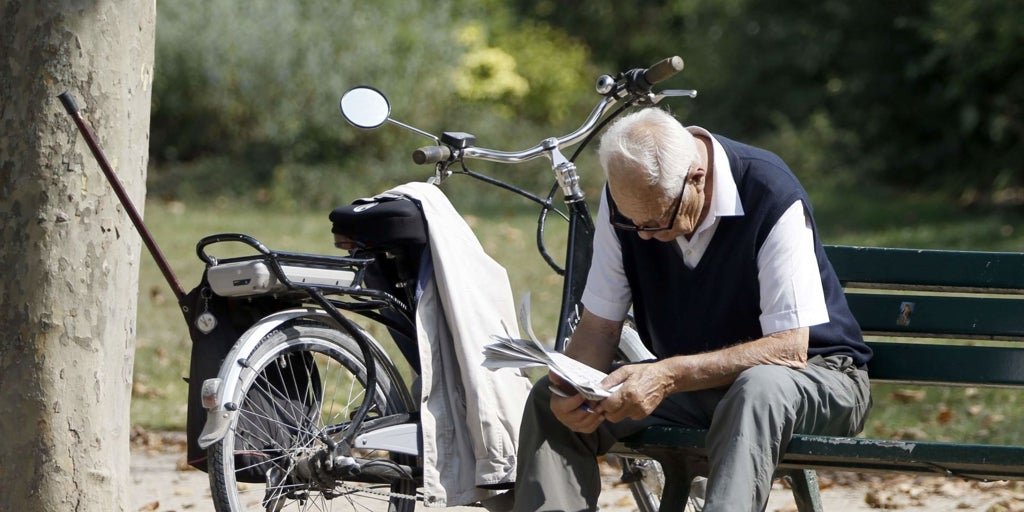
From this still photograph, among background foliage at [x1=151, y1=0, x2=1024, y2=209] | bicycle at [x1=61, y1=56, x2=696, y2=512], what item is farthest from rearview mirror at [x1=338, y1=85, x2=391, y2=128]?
background foliage at [x1=151, y1=0, x2=1024, y2=209]

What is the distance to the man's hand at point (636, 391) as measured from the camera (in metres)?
3.27

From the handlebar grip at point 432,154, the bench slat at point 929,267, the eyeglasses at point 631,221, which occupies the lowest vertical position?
the bench slat at point 929,267

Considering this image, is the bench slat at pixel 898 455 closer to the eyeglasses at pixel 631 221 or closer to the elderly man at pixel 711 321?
the elderly man at pixel 711 321

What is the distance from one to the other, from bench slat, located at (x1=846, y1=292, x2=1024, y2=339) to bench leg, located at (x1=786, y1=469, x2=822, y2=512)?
552 millimetres

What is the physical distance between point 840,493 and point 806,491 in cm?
159

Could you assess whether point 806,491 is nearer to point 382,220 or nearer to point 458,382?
point 458,382

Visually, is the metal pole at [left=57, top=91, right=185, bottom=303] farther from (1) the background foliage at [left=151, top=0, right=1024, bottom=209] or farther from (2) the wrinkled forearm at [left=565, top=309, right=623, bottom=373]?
(1) the background foliage at [left=151, top=0, right=1024, bottom=209]

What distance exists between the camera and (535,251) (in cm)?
1083

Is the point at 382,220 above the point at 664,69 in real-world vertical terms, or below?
below

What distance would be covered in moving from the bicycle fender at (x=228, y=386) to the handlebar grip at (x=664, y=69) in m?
1.36

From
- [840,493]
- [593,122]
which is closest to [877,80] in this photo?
[840,493]

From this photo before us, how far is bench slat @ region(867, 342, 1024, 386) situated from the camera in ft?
12.2

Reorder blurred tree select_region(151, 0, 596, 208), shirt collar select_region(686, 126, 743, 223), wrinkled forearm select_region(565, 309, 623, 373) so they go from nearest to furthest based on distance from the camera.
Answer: shirt collar select_region(686, 126, 743, 223) → wrinkled forearm select_region(565, 309, 623, 373) → blurred tree select_region(151, 0, 596, 208)

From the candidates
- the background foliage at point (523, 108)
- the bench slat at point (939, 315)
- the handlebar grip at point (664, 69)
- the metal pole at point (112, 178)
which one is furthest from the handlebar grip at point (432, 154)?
the background foliage at point (523, 108)
